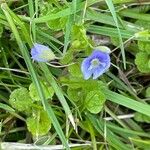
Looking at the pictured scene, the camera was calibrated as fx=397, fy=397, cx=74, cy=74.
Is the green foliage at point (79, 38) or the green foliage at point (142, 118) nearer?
the green foliage at point (79, 38)

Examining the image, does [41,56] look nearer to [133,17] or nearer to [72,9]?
[72,9]

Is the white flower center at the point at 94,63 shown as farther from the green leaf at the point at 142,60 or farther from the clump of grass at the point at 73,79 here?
the green leaf at the point at 142,60

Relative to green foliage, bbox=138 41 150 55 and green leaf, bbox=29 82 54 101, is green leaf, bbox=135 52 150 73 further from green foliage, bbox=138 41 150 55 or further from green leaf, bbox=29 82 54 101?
green leaf, bbox=29 82 54 101

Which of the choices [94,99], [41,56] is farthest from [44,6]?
[94,99]

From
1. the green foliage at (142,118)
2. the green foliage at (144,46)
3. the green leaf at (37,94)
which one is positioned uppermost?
the green foliage at (144,46)

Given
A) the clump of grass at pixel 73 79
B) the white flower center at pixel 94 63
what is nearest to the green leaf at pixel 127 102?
the clump of grass at pixel 73 79

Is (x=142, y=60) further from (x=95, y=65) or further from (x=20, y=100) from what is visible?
(x=20, y=100)
